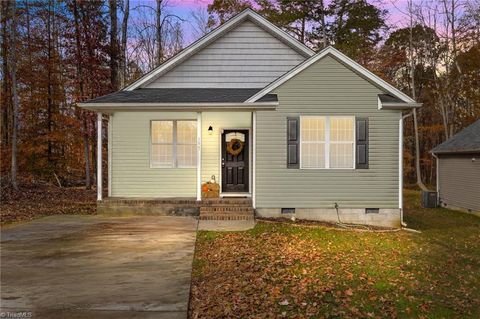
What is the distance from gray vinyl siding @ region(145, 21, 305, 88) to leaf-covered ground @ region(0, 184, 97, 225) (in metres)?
Result: 5.09

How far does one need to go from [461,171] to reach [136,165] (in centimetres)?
1364

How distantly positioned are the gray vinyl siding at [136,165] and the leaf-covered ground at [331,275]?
159 inches

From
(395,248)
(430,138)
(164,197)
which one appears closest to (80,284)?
(395,248)

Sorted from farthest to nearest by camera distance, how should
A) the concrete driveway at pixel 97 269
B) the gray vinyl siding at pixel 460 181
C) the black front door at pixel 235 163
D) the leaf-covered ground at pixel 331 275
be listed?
the gray vinyl siding at pixel 460 181
the black front door at pixel 235 163
the leaf-covered ground at pixel 331 275
the concrete driveway at pixel 97 269

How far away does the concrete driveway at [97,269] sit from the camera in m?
5.09

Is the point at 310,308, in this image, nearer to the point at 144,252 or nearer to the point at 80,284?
the point at 80,284

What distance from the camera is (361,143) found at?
12.2 metres

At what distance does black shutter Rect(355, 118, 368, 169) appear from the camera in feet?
40.0

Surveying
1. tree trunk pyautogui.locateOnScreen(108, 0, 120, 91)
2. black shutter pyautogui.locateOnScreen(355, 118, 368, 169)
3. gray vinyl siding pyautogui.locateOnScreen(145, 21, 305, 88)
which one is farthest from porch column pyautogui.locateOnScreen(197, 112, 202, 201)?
tree trunk pyautogui.locateOnScreen(108, 0, 120, 91)

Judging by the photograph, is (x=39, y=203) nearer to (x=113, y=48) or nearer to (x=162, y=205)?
(x=162, y=205)

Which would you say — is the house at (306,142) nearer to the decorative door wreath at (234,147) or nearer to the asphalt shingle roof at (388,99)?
the asphalt shingle roof at (388,99)

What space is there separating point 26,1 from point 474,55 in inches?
1093

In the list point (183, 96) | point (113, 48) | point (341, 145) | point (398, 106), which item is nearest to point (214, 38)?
point (183, 96)

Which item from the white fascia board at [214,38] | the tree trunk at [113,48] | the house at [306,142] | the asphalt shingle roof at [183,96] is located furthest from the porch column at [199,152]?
the tree trunk at [113,48]
